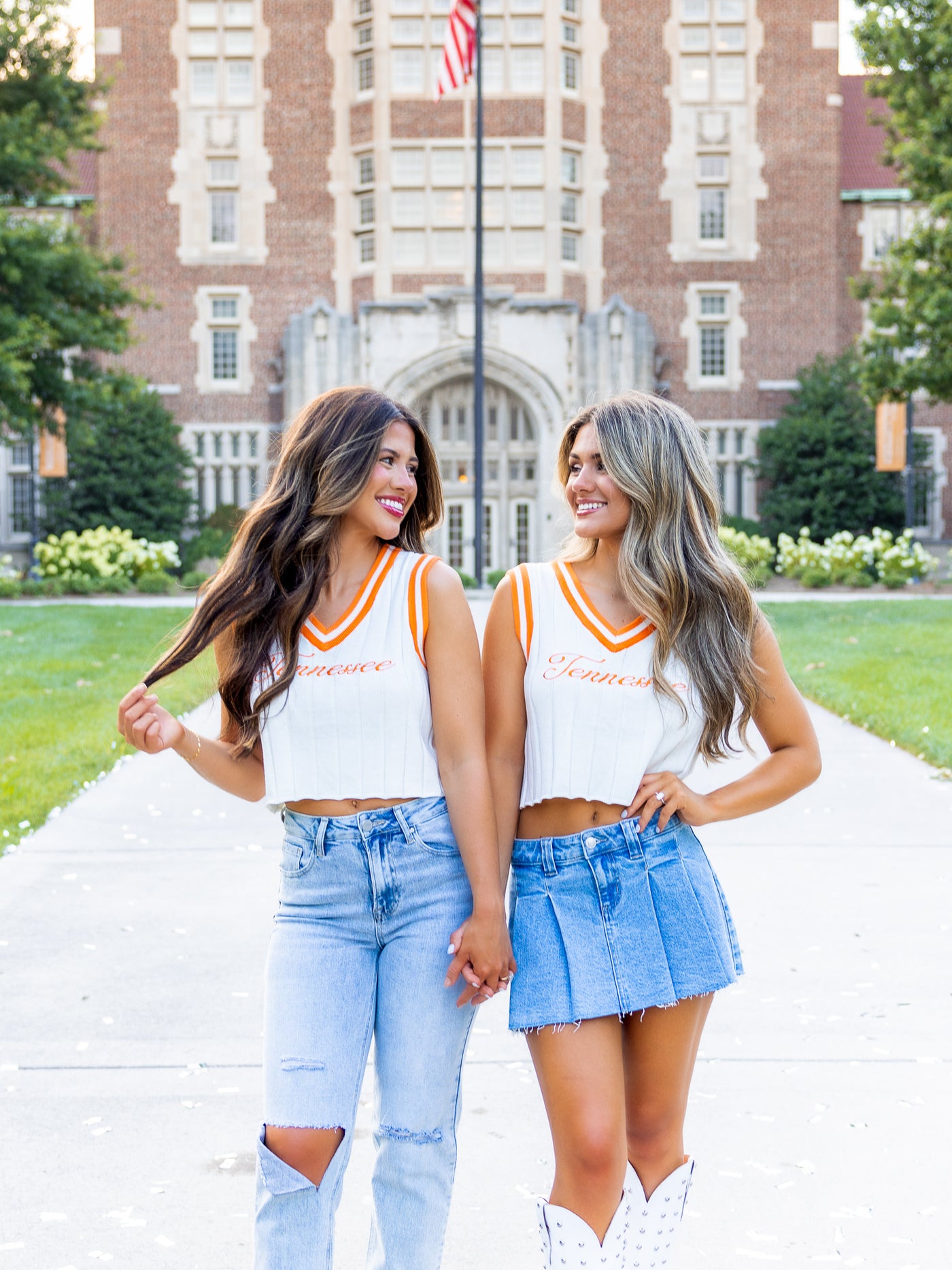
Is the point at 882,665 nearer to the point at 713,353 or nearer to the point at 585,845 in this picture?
the point at 585,845

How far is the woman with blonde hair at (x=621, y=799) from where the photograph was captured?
7.52 ft

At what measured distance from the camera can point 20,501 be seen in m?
36.3

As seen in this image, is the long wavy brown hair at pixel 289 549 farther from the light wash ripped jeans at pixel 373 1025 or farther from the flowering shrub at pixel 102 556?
the flowering shrub at pixel 102 556

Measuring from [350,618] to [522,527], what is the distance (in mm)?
31795

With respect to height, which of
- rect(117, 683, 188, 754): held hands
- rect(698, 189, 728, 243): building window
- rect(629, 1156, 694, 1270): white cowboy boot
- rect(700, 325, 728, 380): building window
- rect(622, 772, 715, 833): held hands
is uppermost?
rect(698, 189, 728, 243): building window

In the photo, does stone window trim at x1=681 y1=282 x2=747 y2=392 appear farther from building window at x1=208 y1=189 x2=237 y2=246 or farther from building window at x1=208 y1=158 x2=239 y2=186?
building window at x1=208 y1=158 x2=239 y2=186

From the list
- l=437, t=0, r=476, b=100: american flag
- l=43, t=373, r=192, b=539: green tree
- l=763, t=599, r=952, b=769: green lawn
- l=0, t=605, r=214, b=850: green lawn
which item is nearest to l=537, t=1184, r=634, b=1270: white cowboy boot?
l=0, t=605, r=214, b=850: green lawn

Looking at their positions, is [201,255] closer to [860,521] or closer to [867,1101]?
[860,521]

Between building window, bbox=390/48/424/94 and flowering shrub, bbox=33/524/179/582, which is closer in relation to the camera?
A: flowering shrub, bbox=33/524/179/582

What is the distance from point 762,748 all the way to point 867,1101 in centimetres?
600

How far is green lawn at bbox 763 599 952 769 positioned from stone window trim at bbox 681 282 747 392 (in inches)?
562

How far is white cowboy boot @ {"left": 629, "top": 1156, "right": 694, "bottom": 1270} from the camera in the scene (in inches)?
92.0

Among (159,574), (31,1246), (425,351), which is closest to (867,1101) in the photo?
(31,1246)

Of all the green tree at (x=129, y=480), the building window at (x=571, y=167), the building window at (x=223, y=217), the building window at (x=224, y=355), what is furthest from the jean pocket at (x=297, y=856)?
the building window at (x=223, y=217)
